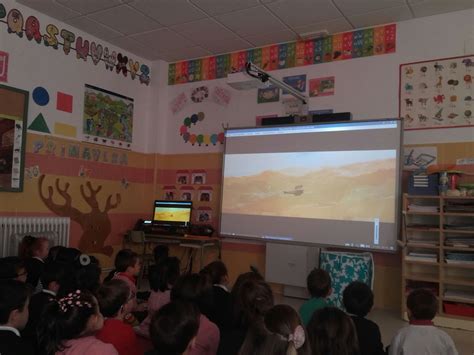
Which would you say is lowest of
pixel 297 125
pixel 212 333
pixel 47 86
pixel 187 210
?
pixel 212 333

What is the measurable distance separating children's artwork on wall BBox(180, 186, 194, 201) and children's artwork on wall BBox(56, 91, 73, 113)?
70.7 inches

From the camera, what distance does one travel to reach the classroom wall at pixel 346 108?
4301mm

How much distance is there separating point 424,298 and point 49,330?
1.71m

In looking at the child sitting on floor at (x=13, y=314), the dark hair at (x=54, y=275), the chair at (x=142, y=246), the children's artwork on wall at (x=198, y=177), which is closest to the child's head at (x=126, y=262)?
the dark hair at (x=54, y=275)

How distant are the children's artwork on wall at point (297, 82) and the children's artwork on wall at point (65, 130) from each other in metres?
2.55

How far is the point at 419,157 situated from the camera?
435 centimetres

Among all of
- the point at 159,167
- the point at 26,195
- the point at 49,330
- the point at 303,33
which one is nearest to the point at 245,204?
the point at 159,167

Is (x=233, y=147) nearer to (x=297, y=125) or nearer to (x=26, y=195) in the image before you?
(x=297, y=125)

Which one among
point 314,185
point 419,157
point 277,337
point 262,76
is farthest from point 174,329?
point 419,157

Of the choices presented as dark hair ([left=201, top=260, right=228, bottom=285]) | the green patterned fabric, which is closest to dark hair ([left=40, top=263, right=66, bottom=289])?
dark hair ([left=201, top=260, right=228, bottom=285])

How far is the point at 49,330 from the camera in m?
1.64

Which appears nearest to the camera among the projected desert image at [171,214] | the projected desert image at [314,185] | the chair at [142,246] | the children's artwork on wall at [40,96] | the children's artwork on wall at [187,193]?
the projected desert image at [314,185]

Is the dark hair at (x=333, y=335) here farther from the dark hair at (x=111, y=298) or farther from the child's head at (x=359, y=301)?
the dark hair at (x=111, y=298)

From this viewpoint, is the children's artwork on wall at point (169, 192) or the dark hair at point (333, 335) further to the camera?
the children's artwork on wall at point (169, 192)
